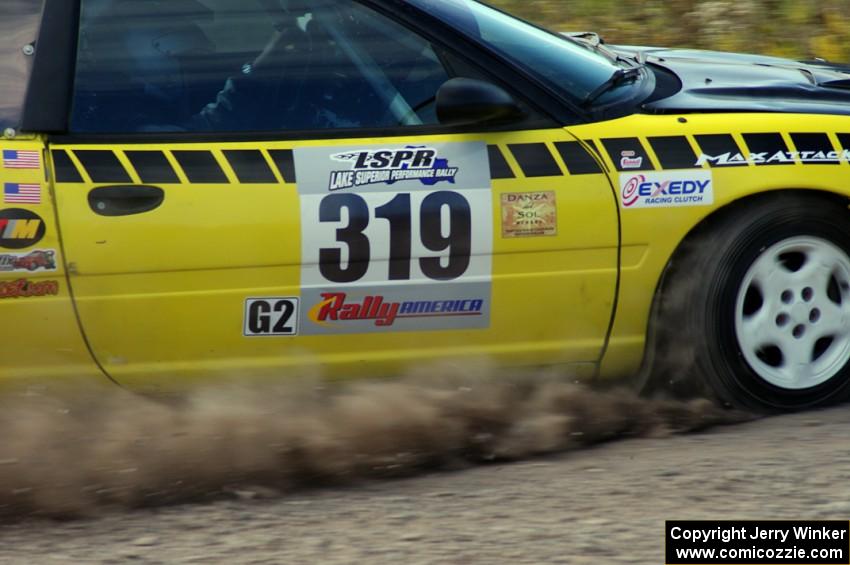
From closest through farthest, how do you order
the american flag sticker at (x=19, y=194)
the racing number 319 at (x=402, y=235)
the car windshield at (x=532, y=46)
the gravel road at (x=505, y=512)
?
the gravel road at (x=505, y=512) < the american flag sticker at (x=19, y=194) < the racing number 319 at (x=402, y=235) < the car windshield at (x=532, y=46)

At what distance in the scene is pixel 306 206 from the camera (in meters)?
3.68

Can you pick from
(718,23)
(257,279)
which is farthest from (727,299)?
(718,23)

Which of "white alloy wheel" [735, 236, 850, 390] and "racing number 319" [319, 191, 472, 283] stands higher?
"racing number 319" [319, 191, 472, 283]

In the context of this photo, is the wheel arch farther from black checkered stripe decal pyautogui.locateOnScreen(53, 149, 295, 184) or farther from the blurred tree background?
the blurred tree background

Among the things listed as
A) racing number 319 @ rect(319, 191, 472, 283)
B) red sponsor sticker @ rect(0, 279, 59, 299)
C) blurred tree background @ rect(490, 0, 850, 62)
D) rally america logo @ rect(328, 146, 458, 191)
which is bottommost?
red sponsor sticker @ rect(0, 279, 59, 299)

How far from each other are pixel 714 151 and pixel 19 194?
2149mm

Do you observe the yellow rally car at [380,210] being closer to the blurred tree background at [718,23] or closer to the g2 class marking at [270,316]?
the g2 class marking at [270,316]

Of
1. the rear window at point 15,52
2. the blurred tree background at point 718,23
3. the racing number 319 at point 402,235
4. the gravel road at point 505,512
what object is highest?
the blurred tree background at point 718,23

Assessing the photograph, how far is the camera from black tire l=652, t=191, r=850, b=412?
12.6ft

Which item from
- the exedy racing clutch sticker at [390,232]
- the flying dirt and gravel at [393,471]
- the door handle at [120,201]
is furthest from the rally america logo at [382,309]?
the door handle at [120,201]

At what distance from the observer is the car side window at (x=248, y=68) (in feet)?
12.2

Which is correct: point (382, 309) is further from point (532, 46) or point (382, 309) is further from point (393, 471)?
point (532, 46)

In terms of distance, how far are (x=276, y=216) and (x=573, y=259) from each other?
0.94 metres

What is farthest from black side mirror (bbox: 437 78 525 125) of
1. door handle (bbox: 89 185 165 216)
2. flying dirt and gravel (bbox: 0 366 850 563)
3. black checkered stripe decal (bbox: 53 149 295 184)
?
door handle (bbox: 89 185 165 216)
